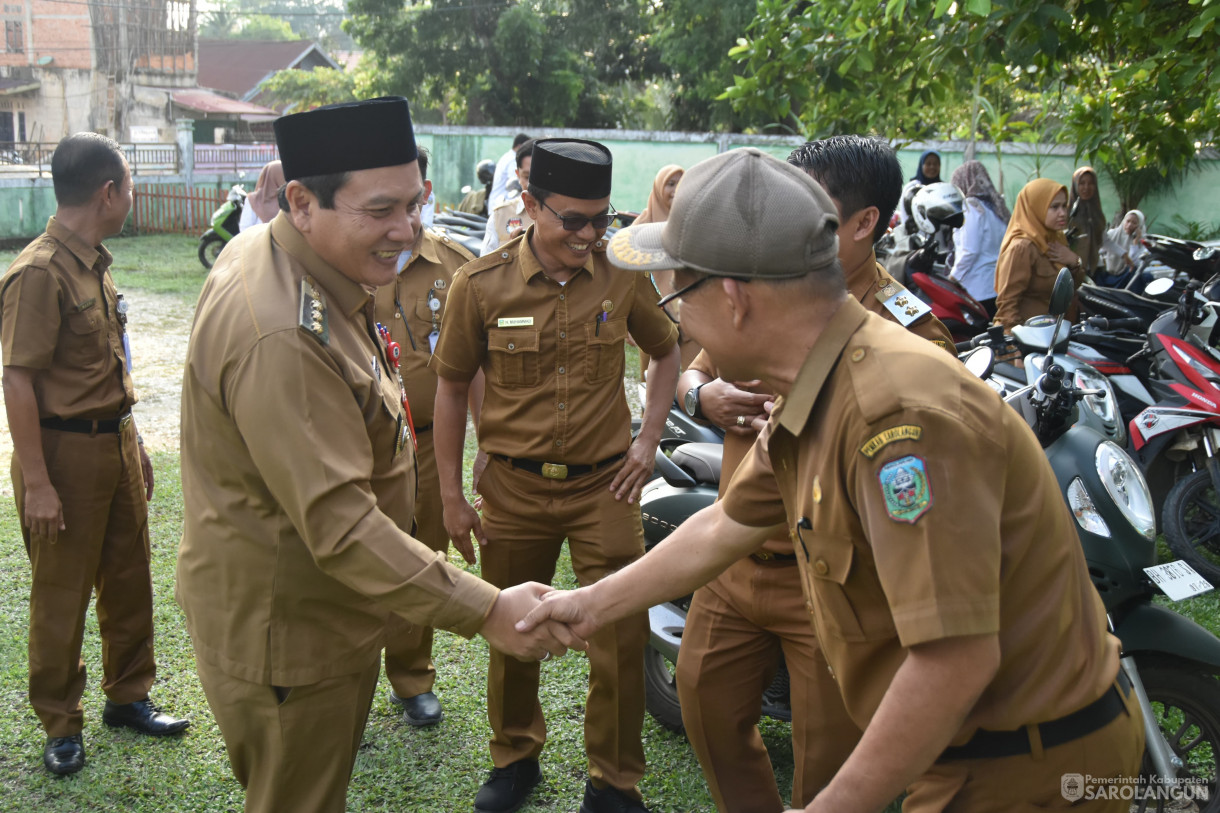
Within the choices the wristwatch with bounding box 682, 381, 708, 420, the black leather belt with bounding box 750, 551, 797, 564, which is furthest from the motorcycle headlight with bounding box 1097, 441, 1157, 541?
the wristwatch with bounding box 682, 381, 708, 420

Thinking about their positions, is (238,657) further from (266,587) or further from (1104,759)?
(1104,759)

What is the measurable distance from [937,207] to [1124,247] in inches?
98.2

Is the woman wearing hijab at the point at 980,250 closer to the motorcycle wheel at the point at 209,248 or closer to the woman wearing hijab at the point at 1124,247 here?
the woman wearing hijab at the point at 1124,247

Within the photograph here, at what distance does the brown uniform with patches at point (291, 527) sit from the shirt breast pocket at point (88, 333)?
147 cm

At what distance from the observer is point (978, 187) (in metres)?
9.14

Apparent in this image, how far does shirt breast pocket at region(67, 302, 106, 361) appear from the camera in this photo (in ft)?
11.8

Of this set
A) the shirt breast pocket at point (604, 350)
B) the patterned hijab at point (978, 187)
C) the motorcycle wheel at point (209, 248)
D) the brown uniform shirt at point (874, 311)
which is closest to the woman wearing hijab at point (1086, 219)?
the patterned hijab at point (978, 187)

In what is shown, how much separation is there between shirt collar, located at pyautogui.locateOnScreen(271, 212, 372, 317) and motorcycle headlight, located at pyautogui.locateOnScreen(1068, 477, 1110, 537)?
208 cm

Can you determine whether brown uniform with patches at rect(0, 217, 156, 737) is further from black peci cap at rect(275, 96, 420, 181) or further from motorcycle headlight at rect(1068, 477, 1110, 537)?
motorcycle headlight at rect(1068, 477, 1110, 537)

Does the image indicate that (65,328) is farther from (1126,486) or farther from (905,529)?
(1126,486)

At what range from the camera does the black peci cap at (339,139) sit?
7.37 ft

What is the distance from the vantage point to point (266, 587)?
2.24 m

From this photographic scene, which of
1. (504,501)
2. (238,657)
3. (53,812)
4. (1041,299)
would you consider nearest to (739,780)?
(504,501)

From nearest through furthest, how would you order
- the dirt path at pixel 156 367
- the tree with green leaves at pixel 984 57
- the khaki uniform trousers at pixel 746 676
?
the khaki uniform trousers at pixel 746 676
the tree with green leaves at pixel 984 57
the dirt path at pixel 156 367
